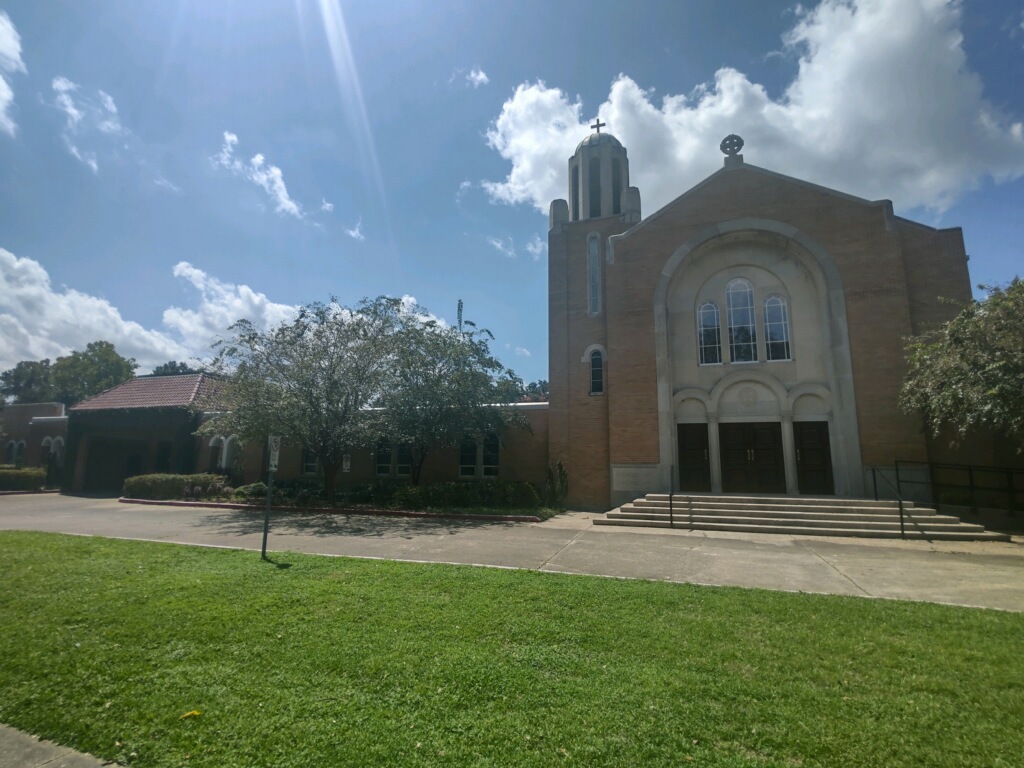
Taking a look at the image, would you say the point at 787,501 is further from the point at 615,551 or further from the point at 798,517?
the point at 615,551

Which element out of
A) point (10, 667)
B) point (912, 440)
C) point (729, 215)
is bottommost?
point (10, 667)

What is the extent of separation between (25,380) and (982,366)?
89.5m

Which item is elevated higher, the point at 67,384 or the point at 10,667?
the point at 67,384

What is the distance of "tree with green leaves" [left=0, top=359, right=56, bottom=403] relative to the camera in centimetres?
6369

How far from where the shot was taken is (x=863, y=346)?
15.5 m

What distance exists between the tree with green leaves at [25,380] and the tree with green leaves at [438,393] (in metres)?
70.1

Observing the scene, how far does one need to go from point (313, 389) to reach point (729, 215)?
49.9 ft

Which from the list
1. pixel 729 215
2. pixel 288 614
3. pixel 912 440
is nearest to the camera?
pixel 288 614

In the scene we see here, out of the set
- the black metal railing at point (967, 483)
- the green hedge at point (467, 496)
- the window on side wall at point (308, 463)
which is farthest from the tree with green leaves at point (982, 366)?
the window on side wall at point (308, 463)

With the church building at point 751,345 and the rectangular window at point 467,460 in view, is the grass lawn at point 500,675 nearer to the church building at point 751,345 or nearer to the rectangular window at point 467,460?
the church building at point 751,345

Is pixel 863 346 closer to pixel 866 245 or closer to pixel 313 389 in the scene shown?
pixel 866 245

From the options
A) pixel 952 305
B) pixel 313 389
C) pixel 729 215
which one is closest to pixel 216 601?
pixel 313 389

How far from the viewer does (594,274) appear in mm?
20188

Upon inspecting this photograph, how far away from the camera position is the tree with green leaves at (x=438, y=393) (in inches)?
707
